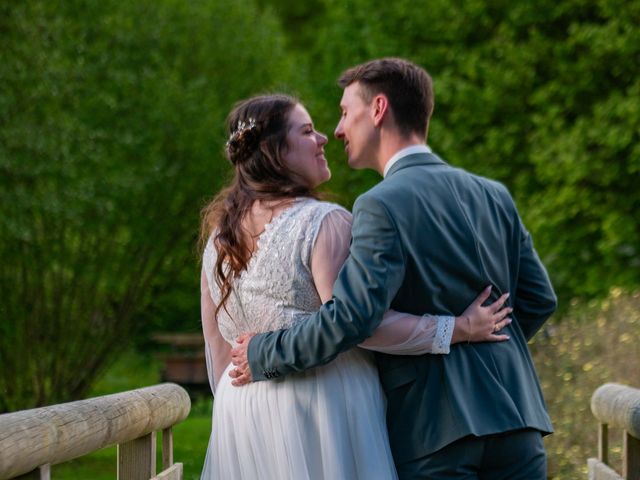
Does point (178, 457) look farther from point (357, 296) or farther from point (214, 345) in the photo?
point (357, 296)

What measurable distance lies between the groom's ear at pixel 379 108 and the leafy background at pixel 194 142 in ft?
15.9

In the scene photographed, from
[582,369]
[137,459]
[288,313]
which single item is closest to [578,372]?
[582,369]

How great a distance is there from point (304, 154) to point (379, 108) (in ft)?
1.02

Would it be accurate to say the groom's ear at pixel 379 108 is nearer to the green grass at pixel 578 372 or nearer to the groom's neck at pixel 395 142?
the groom's neck at pixel 395 142

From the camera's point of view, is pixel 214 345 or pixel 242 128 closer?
pixel 242 128

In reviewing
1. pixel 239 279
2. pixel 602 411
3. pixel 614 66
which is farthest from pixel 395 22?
pixel 239 279

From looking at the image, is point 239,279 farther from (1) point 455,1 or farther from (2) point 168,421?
(1) point 455,1

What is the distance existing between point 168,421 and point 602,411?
174 centimetres

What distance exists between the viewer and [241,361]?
3994 millimetres

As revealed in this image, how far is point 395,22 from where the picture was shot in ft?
59.3

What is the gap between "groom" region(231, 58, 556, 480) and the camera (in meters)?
3.65

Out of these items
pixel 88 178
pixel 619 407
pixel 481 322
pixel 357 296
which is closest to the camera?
pixel 357 296

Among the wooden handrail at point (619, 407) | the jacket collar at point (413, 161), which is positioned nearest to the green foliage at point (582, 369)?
the wooden handrail at point (619, 407)

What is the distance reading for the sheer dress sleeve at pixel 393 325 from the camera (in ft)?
12.1
